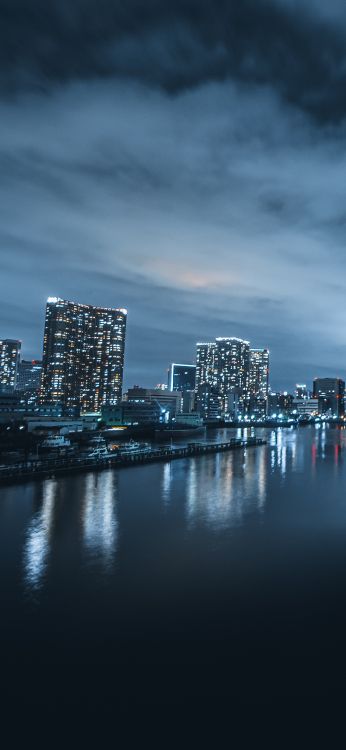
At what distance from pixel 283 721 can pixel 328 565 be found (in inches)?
426

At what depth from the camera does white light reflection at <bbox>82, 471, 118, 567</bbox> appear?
21.2 metres

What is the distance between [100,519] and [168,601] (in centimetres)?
1191

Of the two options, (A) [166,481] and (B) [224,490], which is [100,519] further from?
(A) [166,481]

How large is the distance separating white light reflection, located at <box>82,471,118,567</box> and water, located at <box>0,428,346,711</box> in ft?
0.44

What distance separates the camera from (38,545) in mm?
21406

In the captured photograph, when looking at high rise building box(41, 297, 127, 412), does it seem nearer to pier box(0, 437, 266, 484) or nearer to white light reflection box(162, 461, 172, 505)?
pier box(0, 437, 266, 484)

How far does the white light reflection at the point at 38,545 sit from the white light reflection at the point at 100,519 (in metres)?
2.19

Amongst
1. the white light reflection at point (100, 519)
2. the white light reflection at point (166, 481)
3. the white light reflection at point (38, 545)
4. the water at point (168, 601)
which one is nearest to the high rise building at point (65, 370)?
the white light reflection at point (166, 481)

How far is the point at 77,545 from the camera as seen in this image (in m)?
21.5

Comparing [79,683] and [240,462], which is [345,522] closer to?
[79,683]

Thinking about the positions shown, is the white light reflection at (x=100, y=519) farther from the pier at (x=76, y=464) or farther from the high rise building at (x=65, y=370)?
the high rise building at (x=65, y=370)

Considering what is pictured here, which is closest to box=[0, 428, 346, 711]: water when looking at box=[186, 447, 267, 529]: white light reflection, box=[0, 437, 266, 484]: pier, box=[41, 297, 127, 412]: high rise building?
box=[186, 447, 267, 529]: white light reflection

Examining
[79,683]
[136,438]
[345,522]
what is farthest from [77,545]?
[136,438]

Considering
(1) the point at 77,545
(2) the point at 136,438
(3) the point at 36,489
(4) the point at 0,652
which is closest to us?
(4) the point at 0,652
